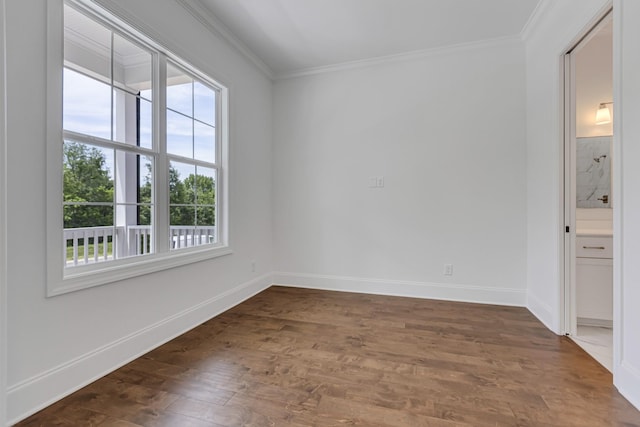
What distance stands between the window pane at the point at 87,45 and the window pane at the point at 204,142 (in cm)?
87

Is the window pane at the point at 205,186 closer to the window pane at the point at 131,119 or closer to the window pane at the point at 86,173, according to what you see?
the window pane at the point at 131,119

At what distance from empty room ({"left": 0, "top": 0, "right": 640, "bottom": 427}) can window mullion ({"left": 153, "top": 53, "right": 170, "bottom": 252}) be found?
2cm

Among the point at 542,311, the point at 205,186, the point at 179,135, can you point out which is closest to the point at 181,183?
the point at 205,186

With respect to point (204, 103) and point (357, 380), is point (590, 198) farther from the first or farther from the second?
point (204, 103)

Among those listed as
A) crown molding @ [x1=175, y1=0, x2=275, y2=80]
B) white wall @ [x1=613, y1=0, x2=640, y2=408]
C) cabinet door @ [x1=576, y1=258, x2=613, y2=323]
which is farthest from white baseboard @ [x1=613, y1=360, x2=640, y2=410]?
crown molding @ [x1=175, y1=0, x2=275, y2=80]

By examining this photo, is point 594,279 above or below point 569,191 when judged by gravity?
below

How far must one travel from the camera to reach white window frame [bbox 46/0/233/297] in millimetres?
1602

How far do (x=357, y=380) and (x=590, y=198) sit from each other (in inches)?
121

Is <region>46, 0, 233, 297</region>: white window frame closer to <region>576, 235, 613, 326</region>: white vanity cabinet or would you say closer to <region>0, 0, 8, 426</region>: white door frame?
<region>0, 0, 8, 426</region>: white door frame

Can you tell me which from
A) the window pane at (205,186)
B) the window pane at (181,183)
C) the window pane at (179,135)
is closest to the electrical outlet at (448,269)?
the window pane at (205,186)

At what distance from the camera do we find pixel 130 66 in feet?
7.34

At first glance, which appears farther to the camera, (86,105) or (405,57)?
(405,57)

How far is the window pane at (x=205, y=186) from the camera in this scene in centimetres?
285

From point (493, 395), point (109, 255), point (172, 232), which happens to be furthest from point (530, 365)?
point (109, 255)
